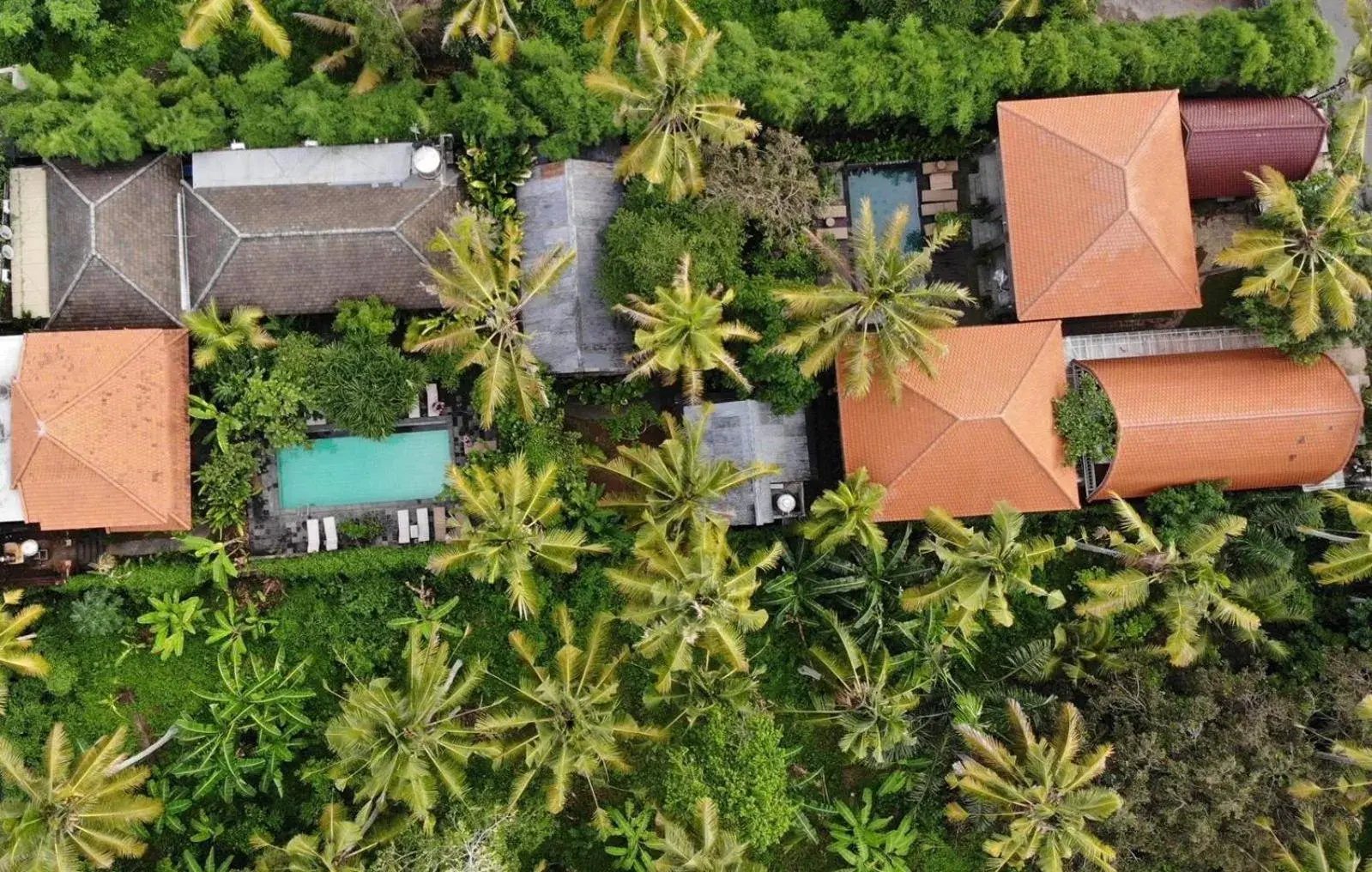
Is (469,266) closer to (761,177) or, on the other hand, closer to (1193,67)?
(761,177)

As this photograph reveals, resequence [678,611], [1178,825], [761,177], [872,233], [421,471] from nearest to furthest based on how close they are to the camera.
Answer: [678,611] → [872,233] → [1178,825] → [761,177] → [421,471]

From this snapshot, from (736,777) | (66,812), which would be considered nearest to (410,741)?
(66,812)

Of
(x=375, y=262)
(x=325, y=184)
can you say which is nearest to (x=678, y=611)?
(x=375, y=262)

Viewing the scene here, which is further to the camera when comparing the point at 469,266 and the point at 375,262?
the point at 375,262

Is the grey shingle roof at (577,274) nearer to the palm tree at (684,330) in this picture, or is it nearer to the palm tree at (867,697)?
the palm tree at (684,330)

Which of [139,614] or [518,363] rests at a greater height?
[518,363]

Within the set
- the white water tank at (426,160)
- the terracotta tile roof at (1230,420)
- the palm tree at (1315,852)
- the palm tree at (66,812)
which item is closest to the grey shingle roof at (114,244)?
the white water tank at (426,160)

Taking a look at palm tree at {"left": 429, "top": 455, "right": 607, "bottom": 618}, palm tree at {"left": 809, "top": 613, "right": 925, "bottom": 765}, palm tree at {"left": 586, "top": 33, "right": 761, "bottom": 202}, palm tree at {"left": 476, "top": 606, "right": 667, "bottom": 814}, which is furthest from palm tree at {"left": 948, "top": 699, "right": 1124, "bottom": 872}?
palm tree at {"left": 586, "top": 33, "right": 761, "bottom": 202}
